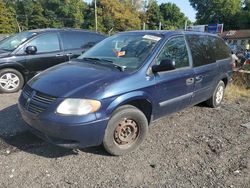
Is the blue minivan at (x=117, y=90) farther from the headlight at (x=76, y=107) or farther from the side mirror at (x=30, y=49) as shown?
the side mirror at (x=30, y=49)

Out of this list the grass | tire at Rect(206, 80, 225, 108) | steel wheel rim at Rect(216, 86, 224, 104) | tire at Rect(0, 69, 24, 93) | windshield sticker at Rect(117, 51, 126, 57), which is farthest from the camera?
the grass

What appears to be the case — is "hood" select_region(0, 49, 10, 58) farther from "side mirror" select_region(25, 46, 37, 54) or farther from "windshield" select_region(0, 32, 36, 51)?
"side mirror" select_region(25, 46, 37, 54)

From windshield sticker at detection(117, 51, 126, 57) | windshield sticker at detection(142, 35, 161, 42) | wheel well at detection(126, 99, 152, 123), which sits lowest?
wheel well at detection(126, 99, 152, 123)

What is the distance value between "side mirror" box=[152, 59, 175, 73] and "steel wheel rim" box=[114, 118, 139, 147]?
85cm

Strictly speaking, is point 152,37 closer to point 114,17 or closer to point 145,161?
point 145,161

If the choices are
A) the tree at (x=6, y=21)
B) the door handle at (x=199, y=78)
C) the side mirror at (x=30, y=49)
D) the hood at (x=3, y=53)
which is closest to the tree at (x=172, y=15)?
the tree at (x=6, y=21)

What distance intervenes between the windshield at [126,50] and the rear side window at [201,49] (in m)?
0.97

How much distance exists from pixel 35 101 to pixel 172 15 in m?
88.3

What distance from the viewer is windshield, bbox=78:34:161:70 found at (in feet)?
14.8

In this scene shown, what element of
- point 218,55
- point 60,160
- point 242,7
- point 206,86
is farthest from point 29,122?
point 242,7

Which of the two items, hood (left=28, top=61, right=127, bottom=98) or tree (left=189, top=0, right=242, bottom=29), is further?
tree (left=189, top=0, right=242, bottom=29)

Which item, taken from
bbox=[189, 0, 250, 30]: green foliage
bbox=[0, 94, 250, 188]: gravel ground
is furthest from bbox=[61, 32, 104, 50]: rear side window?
bbox=[189, 0, 250, 30]: green foliage

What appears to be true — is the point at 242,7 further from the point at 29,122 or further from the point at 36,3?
the point at 29,122

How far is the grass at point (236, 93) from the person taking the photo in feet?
25.7
